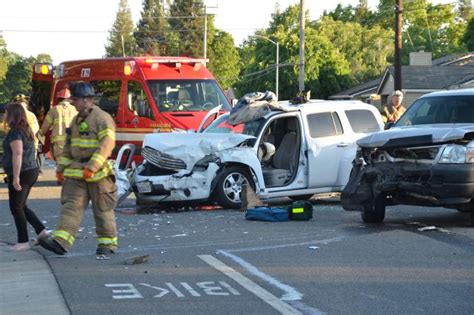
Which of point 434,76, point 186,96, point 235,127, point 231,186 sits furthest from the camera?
point 434,76

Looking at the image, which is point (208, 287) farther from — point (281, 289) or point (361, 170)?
point (361, 170)

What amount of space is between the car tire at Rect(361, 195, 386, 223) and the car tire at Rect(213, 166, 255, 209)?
2634 mm

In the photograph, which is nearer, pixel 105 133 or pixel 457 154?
pixel 105 133

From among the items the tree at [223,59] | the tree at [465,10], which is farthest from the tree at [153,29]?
the tree at [465,10]

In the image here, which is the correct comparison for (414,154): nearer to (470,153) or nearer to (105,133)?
(470,153)

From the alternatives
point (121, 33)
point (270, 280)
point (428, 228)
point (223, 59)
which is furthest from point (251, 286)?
point (121, 33)

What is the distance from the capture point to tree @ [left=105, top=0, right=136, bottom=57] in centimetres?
13050

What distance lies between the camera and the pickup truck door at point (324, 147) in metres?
14.5

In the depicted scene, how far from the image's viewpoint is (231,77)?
103m

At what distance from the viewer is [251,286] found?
7.96 metres

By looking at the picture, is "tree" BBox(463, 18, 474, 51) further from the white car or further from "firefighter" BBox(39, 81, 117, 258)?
"firefighter" BBox(39, 81, 117, 258)

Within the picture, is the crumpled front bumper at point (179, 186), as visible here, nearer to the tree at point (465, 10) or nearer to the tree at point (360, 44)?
the tree at point (360, 44)

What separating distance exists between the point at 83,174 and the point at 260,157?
5653mm

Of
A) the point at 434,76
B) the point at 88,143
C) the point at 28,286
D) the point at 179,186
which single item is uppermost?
the point at 434,76
